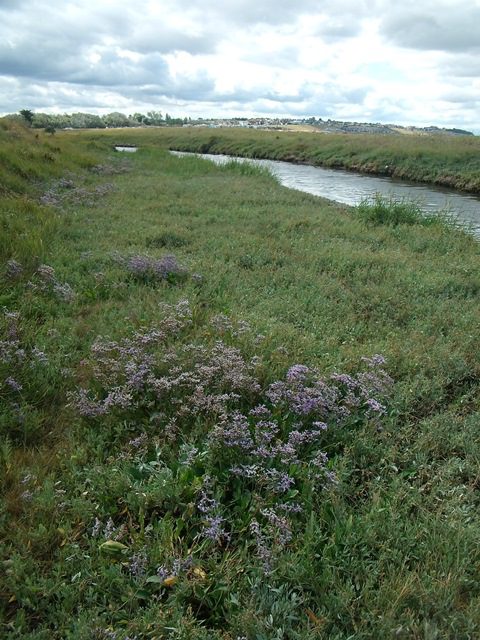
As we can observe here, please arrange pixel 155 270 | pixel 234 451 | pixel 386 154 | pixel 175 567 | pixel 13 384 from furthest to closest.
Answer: pixel 386 154, pixel 155 270, pixel 13 384, pixel 234 451, pixel 175 567

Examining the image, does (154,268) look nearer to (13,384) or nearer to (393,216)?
(13,384)

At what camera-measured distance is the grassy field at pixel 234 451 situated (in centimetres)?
279

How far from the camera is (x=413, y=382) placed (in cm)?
510

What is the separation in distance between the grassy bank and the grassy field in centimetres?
2434

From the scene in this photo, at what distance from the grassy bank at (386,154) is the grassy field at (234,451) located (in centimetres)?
2434

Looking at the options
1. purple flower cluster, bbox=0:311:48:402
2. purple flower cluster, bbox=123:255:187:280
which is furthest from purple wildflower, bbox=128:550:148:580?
purple flower cluster, bbox=123:255:187:280

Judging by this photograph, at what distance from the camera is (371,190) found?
25.8 meters

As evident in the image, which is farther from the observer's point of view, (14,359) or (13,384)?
(14,359)

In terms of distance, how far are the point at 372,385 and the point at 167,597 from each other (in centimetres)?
280

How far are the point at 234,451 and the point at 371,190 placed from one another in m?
24.4

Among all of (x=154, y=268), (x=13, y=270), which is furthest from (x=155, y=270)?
(x=13, y=270)

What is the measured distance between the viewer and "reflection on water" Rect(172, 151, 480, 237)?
20.7 meters

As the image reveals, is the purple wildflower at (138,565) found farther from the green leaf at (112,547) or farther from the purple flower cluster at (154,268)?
the purple flower cluster at (154,268)

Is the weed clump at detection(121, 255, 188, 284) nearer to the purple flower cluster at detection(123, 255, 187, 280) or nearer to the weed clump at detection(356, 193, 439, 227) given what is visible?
the purple flower cluster at detection(123, 255, 187, 280)
